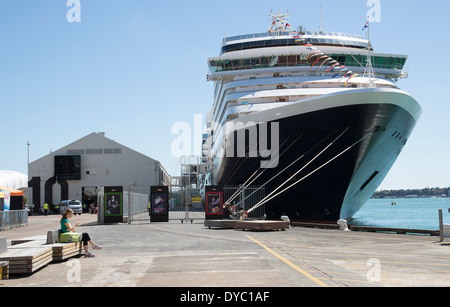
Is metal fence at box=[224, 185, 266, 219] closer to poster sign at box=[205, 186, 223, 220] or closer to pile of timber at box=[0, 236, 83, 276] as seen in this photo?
poster sign at box=[205, 186, 223, 220]

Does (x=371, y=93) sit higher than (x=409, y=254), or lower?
higher

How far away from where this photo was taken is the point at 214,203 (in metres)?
25.8

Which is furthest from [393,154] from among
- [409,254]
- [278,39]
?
[409,254]

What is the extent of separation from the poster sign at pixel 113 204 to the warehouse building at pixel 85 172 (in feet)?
91.8

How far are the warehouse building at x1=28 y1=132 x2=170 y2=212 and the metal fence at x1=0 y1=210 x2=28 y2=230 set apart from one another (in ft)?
90.2

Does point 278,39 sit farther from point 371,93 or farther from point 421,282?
point 421,282

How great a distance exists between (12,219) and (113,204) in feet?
17.7

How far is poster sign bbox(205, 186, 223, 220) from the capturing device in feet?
84.3

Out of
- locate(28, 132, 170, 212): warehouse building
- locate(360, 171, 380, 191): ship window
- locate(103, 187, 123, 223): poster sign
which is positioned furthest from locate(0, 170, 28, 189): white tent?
locate(360, 171, 380, 191): ship window

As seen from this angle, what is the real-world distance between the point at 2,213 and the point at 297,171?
1525cm

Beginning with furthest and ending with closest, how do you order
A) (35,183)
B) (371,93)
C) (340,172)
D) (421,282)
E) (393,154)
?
(35,183), (393,154), (340,172), (371,93), (421,282)

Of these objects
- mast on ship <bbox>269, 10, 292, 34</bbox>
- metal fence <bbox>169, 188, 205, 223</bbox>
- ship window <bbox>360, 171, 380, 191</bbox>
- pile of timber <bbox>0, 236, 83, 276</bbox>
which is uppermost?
mast on ship <bbox>269, 10, 292, 34</bbox>

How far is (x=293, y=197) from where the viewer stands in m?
25.3

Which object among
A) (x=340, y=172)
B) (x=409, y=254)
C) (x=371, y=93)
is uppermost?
(x=371, y=93)
